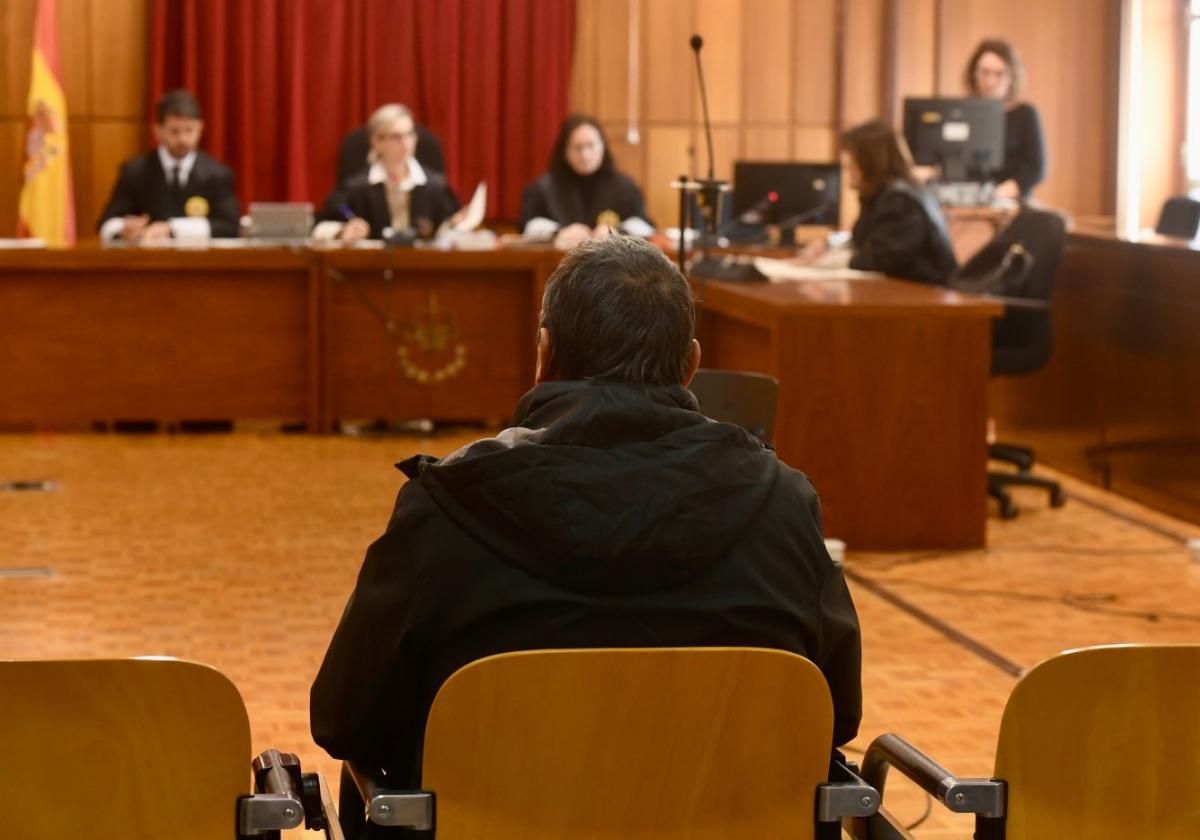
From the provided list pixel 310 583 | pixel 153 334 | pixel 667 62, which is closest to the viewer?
pixel 310 583

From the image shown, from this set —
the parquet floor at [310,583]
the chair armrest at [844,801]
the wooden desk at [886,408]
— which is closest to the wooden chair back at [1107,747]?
the chair armrest at [844,801]

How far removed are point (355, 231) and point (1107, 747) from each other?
6768 millimetres

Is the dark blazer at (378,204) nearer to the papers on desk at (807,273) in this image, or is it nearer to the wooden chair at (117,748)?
the papers on desk at (807,273)

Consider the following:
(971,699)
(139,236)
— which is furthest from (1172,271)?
(139,236)

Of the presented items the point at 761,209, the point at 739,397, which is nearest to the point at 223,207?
the point at 761,209

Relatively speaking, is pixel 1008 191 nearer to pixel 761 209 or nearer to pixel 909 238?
pixel 761 209

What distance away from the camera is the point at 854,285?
6.58 metres

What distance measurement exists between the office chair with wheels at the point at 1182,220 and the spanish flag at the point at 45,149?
5.71 metres

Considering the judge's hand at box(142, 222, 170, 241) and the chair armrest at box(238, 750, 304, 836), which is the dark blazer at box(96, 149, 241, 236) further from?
the chair armrest at box(238, 750, 304, 836)

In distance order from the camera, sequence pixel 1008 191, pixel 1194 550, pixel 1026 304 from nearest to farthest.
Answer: pixel 1194 550 < pixel 1026 304 < pixel 1008 191

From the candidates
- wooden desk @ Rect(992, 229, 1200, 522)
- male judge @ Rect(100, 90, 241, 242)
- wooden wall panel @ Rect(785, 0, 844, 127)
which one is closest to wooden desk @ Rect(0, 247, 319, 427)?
→ male judge @ Rect(100, 90, 241, 242)

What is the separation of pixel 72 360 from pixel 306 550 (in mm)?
2697

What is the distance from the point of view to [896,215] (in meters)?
7.02

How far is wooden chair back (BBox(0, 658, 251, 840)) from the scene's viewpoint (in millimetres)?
1794
